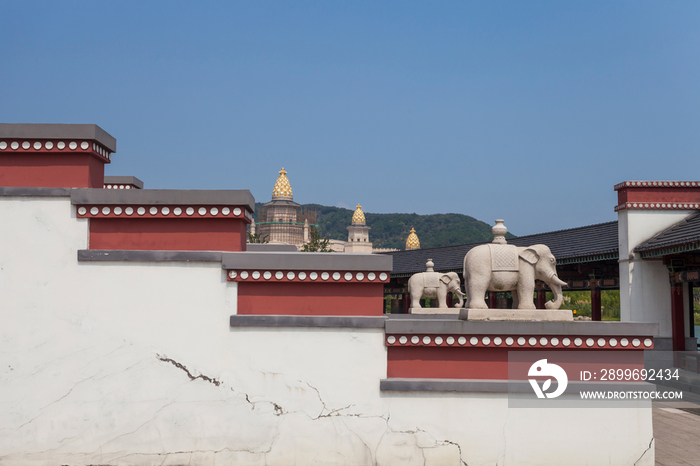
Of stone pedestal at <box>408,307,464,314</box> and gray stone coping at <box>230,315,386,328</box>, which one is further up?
gray stone coping at <box>230,315,386,328</box>

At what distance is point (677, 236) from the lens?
598 inches

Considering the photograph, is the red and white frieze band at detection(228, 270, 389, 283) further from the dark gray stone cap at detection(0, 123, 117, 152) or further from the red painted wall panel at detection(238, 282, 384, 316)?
the dark gray stone cap at detection(0, 123, 117, 152)

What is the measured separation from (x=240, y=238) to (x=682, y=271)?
1404cm

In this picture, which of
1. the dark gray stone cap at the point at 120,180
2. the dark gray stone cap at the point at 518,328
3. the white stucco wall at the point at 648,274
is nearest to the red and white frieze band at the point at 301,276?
the dark gray stone cap at the point at 518,328

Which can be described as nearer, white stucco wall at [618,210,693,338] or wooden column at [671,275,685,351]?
wooden column at [671,275,685,351]

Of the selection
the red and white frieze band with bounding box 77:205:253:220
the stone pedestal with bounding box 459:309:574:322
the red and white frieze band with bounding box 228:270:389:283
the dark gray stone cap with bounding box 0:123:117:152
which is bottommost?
the stone pedestal with bounding box 459:309:574:322

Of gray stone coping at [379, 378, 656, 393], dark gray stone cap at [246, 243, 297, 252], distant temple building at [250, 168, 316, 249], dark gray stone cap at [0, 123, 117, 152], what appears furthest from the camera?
distant temple building at [250, 168, 316, 249]

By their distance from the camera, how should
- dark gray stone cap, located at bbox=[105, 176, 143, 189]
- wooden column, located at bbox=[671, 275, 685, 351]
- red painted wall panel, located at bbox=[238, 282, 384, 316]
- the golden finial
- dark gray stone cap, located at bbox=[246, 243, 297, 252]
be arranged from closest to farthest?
red painted wall panel, located at bbox=[238, 282, 384, 316] → dark gray stone cap, located at bbox=[246, 243, 297, 252] → dark gray stone cap, located at bbox=[105, 176, 143, 189] → wooden column, located at bbox=[671, 275, 685, 351] → the golden finial

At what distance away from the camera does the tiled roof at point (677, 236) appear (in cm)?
1415

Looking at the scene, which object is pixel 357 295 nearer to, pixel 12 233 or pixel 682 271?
pixel 12 233

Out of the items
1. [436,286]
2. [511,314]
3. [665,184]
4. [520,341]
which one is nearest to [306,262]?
[511,314]

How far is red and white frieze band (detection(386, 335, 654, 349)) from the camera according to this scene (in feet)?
23.1

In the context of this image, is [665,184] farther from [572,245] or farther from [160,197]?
[160,197]

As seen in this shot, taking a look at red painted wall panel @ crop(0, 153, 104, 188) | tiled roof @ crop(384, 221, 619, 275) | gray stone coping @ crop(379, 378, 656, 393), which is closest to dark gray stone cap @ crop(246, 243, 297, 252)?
red painted wall panel @ crop(0, 153, 104, 188)
